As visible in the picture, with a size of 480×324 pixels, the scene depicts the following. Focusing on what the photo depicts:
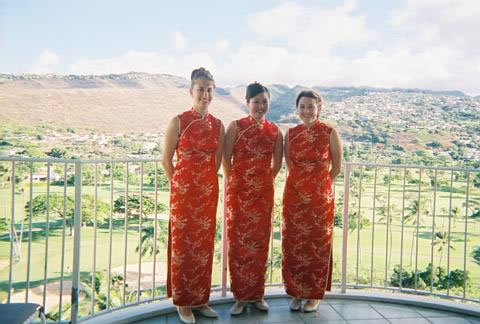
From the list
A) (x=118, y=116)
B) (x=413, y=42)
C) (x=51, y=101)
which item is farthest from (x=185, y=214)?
(x=413, y=42)

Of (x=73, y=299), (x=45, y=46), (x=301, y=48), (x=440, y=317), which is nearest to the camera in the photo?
(x=73, y=299)

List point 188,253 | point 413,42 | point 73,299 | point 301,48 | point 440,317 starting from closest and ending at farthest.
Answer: point 73,299
point 188,253
point 440,317
point 301,48
point 413,42

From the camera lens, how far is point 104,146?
1731cm

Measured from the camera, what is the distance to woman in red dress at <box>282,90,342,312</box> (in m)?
2.76

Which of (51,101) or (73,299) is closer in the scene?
(73,299)

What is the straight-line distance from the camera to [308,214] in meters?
2.79

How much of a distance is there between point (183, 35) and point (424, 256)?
28.0m

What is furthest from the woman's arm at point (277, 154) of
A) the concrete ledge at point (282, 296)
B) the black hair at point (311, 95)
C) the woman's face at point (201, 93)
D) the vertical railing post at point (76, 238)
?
the vertical railing post at point (76, 238)

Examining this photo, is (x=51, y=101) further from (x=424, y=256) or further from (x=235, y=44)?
(x=424, y=256)

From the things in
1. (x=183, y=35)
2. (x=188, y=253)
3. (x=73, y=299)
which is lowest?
(x=73, y=299)

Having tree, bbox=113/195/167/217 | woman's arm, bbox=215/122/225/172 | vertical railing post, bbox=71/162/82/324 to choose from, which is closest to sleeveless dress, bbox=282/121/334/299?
woman's arm, bbox=215/122/225/172

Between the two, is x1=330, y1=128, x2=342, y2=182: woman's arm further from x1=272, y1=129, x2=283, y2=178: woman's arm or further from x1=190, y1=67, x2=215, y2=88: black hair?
x1=190, y1=67, x2=215, y2=88: black hair

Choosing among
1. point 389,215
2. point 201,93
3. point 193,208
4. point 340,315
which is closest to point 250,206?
point 193,208

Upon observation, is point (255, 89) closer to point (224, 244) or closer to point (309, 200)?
point (309, 200)
